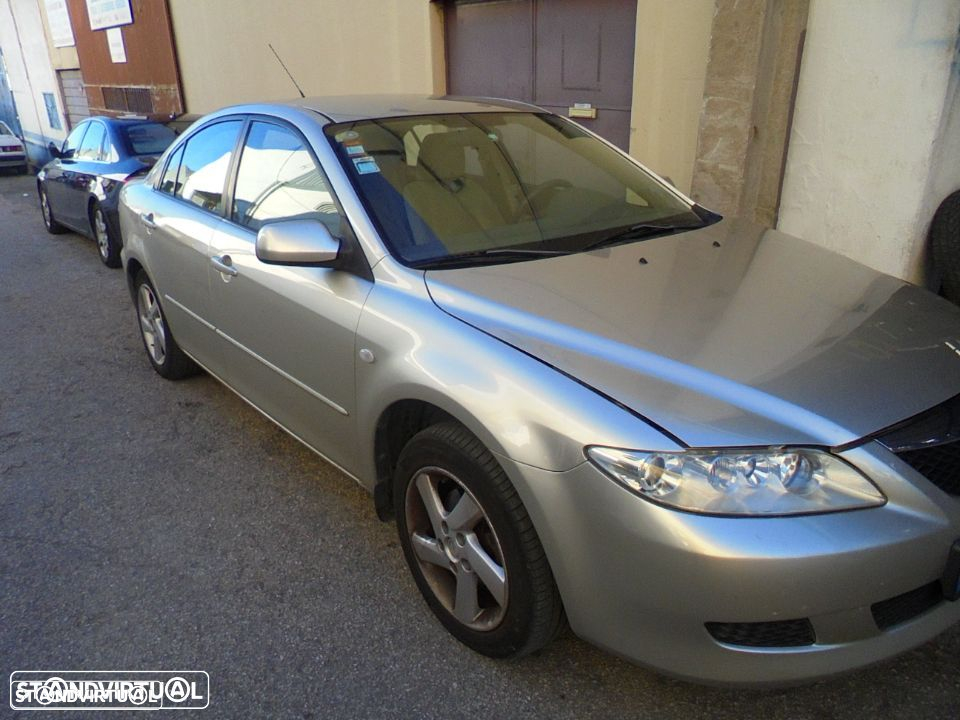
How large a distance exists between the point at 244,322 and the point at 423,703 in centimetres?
176

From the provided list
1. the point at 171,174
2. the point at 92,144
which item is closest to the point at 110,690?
the point at 171,174

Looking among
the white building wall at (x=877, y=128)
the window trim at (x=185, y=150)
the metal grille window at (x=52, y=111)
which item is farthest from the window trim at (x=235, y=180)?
the metal grille window at (x=52, y=111)

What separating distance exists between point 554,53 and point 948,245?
3.52m

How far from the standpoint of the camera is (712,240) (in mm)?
2941

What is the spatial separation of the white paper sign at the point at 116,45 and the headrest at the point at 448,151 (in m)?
14.2

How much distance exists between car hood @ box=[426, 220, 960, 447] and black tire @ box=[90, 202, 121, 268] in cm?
→ 637

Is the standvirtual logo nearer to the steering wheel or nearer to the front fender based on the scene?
the front fender

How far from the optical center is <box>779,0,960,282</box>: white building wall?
4172 mm

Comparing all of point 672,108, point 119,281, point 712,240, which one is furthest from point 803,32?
point 119,281

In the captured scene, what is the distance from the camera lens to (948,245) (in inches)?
171

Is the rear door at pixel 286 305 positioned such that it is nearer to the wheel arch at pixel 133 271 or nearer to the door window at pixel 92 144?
the wheel arch at pixel 133 271

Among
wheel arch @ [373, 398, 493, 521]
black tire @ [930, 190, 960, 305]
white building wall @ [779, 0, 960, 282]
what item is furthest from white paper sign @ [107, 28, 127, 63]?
wheel arch @ [373, 398, 493, 521]

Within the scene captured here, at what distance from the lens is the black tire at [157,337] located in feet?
14.6

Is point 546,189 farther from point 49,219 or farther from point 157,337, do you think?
point 49,219
